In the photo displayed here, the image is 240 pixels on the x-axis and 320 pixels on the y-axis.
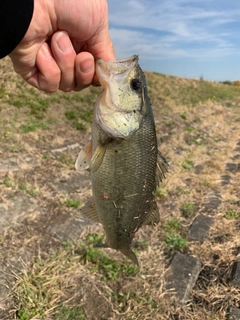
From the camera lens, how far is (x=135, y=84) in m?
2.20

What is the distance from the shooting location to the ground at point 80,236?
139 inches

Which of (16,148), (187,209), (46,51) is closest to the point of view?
(46,51)

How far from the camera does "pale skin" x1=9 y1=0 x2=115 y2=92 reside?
222 cm

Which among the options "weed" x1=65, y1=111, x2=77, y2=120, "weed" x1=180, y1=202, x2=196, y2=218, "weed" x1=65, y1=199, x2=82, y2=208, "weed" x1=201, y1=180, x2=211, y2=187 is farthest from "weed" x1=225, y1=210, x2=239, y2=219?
"weed" x1=65, y1=111, x2=77, y2=120

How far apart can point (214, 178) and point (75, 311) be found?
4.78 meters

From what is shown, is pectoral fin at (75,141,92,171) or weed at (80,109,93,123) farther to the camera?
weed at (80,109,93,123)

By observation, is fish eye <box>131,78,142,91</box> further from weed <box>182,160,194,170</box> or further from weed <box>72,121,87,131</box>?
weed <box>72,121,87,131</box>

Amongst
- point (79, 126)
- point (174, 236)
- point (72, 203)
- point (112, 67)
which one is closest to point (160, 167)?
point (112, 67)

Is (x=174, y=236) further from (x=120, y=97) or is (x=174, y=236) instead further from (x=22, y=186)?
(x=120, y=97)

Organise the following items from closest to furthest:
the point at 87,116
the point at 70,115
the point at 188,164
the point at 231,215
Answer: the point at 231,215, the point at 188,164, the point at 70,115, the point at 87,116

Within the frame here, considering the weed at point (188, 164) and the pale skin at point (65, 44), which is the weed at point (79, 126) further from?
the pale skin at point (65, 44)

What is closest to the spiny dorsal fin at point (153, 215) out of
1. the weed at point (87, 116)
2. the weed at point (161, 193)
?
the weed at point (161, 193)

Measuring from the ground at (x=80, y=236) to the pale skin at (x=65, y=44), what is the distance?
2.13 meters

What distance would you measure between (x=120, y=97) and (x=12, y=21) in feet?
2.52
